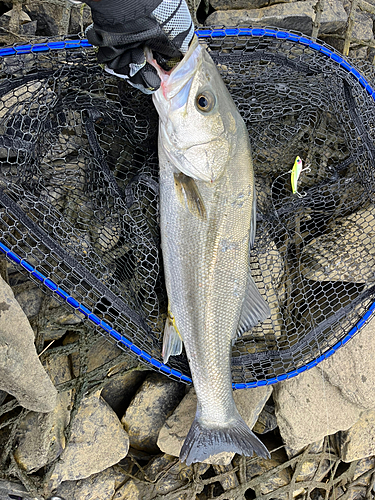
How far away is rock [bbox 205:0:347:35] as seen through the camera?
300cm

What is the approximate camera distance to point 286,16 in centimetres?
304

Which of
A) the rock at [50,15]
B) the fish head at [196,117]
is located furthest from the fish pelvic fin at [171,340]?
the rock at [50,15]

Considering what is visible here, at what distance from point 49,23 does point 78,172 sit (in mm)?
1132

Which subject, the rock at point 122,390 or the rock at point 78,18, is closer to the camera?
the rock at point 78,18

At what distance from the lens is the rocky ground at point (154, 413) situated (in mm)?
2523

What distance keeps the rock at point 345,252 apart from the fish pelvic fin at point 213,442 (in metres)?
1.18

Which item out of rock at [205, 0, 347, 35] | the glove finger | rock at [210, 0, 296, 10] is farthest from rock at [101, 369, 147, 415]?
rock at [210, 0, 296, 10]

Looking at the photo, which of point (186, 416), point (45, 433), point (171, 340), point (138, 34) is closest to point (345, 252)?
point (171, 340)

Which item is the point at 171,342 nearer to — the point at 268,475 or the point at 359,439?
the point at 268,475

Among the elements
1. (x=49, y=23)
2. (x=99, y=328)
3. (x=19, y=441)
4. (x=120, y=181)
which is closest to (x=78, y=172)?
(x=120, y=181)

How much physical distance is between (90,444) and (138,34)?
2630mm

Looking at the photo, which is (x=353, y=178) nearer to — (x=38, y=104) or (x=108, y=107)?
(x=108, y=107)

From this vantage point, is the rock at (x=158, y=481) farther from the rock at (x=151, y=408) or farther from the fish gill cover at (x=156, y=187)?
the fish gill cover at (x=156, y=187)

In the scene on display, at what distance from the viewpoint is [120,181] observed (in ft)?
8.34
